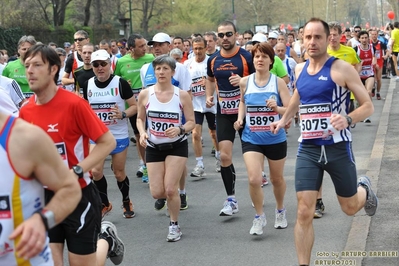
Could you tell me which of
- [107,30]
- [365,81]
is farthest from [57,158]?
[107,30]

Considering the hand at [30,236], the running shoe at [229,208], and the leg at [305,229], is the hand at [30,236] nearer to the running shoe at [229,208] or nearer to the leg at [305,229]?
the leg at [305,229]

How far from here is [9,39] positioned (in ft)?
112

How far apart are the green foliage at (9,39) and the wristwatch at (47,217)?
30.9 metres

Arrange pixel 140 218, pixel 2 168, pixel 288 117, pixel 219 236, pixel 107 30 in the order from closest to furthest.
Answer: pixel 2 168 → pixel 288 117 → pixel 219 236 → pixel 140 218 → pixel 107 30

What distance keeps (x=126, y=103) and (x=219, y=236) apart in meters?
2.22

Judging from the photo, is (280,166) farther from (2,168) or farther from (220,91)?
(2,168)

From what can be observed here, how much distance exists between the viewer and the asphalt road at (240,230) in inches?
282

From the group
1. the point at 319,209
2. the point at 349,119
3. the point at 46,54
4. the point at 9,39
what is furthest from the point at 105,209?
the point at 9,39

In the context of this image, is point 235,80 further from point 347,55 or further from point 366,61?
point 366,61

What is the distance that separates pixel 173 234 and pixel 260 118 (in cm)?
150

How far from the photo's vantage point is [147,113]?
27.8 ft

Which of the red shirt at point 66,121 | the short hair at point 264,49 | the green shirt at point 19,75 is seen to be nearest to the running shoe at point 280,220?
the short hair at point 264,49

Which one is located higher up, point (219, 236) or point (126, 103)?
point (126, 103)

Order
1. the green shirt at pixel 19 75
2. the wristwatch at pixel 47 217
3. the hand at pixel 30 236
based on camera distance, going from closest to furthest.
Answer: the hand at pixel 30 236 < the wristwatch at pixel 47 217 < the green shirt at pixel 19 75
